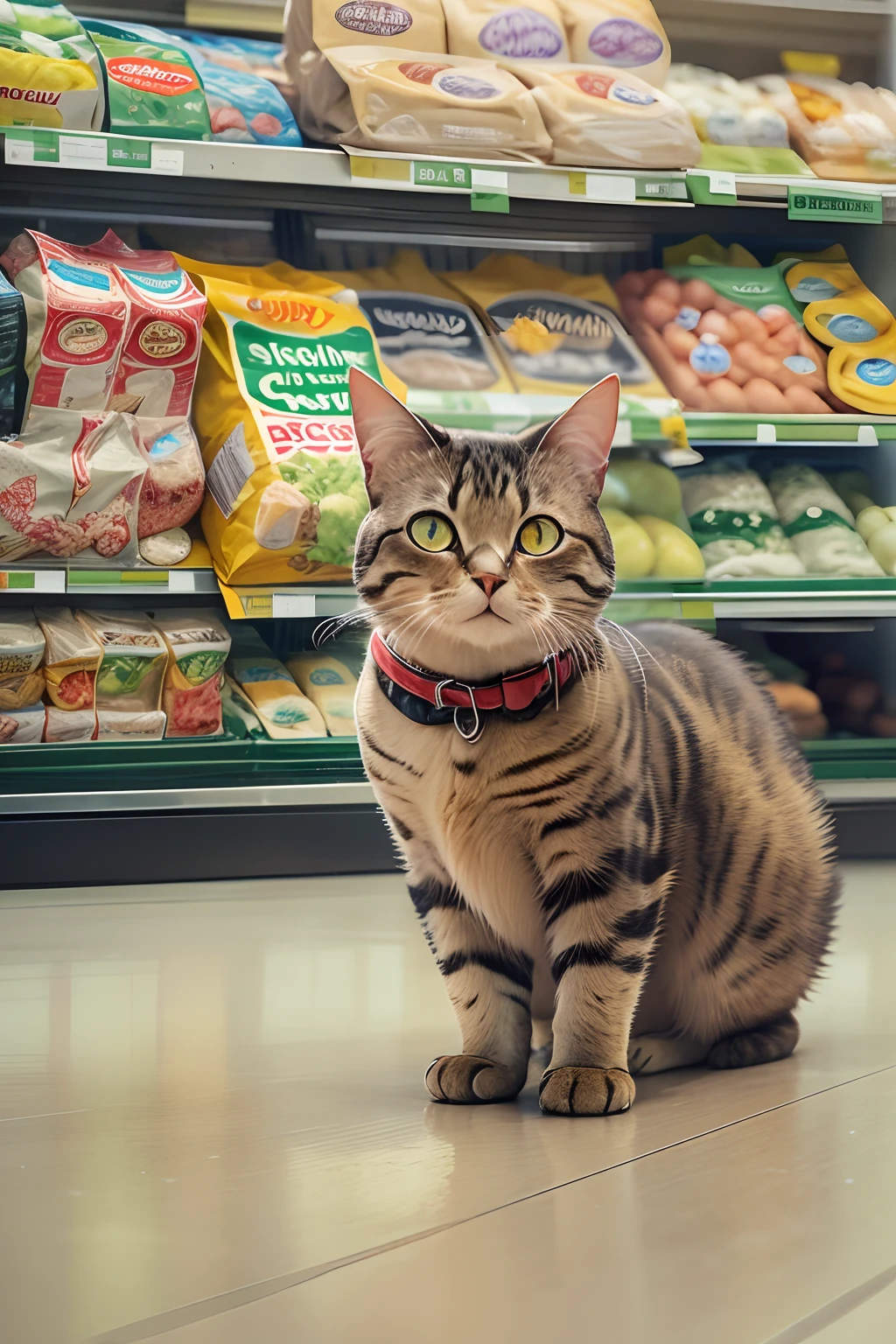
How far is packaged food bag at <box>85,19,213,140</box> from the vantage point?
235 cm

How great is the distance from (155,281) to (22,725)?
2.92ft

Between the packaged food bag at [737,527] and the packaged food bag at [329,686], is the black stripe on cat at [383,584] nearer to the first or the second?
the packaged food bag at [329,686]

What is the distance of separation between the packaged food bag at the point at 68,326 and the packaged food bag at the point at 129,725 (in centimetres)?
57

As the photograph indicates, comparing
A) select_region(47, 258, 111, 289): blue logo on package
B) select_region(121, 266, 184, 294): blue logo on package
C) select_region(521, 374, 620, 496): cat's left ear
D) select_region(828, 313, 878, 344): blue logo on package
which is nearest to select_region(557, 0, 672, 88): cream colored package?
select_region(828, 313, 878, 344): blue logo on package

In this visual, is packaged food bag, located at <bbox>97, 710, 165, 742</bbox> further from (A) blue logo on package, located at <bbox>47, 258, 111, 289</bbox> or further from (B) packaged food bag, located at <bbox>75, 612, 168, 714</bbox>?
(A) blue logo on package, located at <bbox>47, 258, 111, 289</bbox>

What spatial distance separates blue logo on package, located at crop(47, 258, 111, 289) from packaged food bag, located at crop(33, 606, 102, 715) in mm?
634

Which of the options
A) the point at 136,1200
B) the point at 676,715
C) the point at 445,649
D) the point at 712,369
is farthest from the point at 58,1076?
the point at 712,369

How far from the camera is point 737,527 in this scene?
9.21 feet

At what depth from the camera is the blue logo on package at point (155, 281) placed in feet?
7.80

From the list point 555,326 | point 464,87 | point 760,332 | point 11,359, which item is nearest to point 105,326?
point 11,359

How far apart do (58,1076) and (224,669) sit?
4.73ft

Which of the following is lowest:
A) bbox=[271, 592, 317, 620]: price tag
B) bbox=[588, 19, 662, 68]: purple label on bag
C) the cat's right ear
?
bbox=[271, 592, 317, 620]: price tag

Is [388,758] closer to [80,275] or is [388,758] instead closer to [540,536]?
[540,536]

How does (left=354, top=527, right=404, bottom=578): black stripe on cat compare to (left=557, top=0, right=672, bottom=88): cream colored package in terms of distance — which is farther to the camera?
(left=557, top=0, right=672, bottom=88): cream colored package
